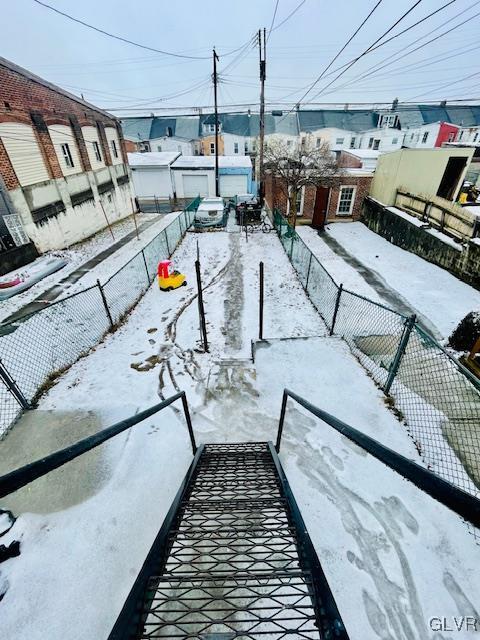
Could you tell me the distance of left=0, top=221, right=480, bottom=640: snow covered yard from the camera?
251 centimetres

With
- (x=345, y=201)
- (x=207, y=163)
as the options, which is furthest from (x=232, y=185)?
(x=345, y=201)

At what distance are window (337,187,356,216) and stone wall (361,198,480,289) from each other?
927 mm

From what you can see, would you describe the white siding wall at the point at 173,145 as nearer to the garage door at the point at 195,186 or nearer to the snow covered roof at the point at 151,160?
the snow covered roof at the point at 151,160

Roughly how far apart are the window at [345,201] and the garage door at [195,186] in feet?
43.2

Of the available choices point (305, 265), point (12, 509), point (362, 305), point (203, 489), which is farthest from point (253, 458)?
point (305, 265)

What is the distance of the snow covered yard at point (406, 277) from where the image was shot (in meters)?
9.39

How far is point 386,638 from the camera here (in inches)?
89.8

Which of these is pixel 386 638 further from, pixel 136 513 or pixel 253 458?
pixel 136 513

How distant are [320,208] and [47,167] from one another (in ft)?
50.6

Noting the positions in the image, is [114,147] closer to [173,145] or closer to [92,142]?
[92,142]

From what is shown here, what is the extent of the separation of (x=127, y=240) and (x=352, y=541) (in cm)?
1714

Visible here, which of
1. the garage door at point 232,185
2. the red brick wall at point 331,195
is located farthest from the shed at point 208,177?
the red brick wall at point 331,195

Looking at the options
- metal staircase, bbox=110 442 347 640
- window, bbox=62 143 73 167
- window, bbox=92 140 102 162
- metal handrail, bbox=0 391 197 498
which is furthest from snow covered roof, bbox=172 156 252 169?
metal handrail, bbox=0 391 197 498

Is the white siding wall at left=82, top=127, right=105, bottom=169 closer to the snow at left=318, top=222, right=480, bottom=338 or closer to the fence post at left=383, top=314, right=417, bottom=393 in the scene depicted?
the snow at left=318, top=222, right=480, bottom=338
